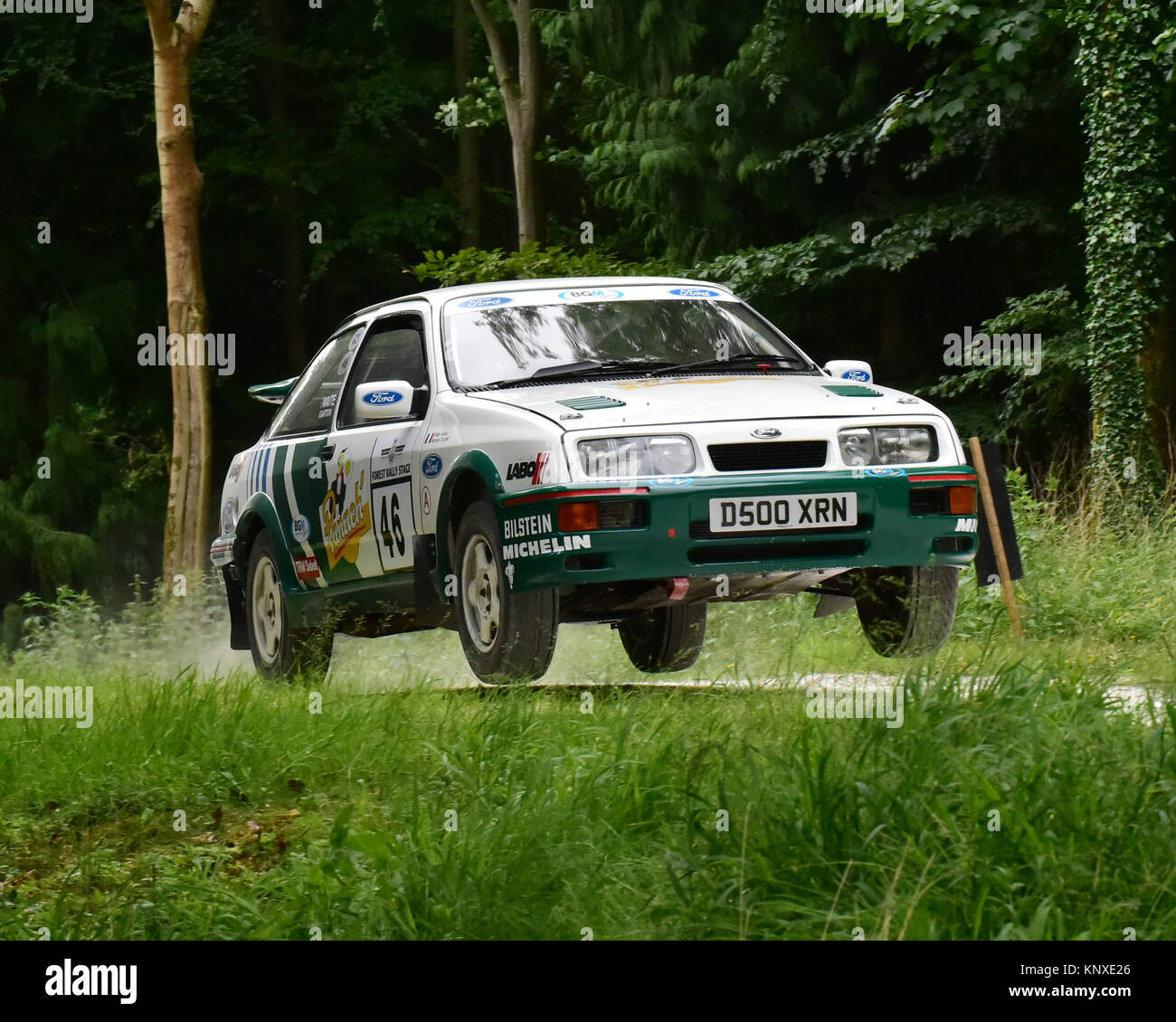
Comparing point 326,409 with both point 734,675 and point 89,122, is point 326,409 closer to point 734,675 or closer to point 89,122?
point 734,675

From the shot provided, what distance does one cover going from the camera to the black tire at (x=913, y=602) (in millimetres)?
7832

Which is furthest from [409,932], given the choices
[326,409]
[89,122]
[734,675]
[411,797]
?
[89,122]

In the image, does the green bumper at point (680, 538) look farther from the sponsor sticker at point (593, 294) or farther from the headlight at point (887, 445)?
the sponsor sticker at point (593, 294)

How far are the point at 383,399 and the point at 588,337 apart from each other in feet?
3.53

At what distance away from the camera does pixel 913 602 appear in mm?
7875

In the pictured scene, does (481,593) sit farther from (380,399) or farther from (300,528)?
(300,528)

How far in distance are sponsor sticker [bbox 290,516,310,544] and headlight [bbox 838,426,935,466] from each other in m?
3.22

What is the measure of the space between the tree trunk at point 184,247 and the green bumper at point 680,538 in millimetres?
12037

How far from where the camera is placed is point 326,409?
955cm

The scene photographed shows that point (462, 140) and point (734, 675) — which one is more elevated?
point (462, 140)

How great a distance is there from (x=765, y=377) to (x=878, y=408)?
81 centimetres
